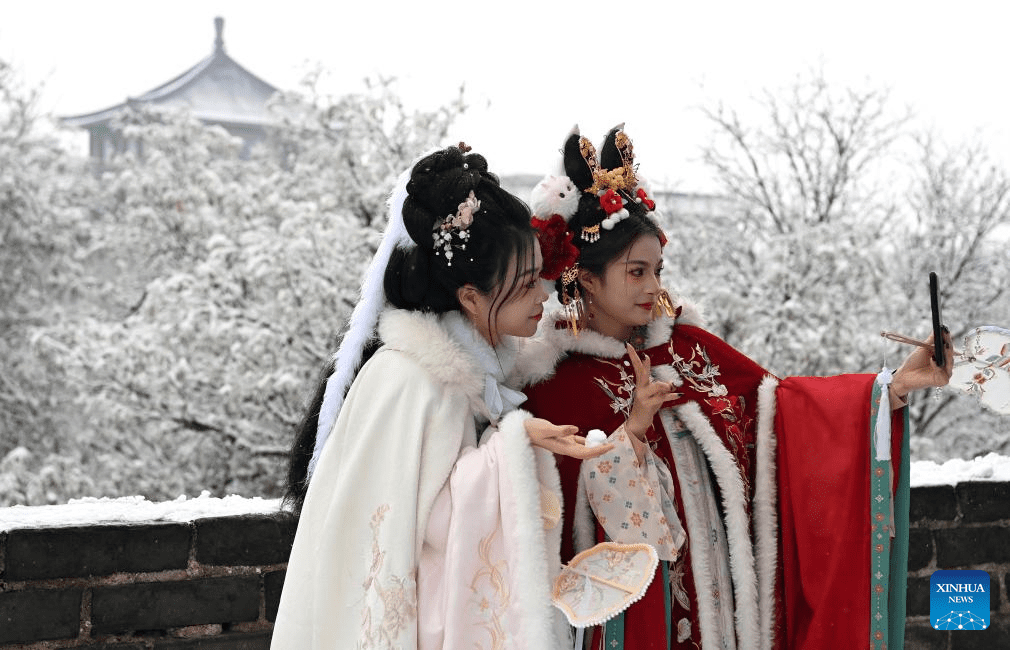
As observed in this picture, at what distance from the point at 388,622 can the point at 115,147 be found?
13719 millimetres

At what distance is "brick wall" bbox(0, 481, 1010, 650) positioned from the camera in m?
2.59

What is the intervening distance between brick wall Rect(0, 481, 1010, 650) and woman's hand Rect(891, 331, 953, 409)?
1.58 metres

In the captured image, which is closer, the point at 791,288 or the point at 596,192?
the point at 596,192

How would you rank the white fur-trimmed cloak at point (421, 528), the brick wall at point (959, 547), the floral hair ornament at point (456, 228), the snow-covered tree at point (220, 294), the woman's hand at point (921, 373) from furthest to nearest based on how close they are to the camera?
the snow-covered tree at point (220, 294), the brick wall at point (959, 547), the woman's hand at point (921, 373), the floral hair ornament at point (456, 228), the white fur-trimmed cloak at point (421, 528)

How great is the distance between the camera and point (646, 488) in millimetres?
2152

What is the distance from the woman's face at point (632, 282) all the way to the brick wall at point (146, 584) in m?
1.09

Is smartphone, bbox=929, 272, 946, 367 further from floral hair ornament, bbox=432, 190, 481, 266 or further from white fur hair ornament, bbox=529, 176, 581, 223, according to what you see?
floral hair ornament, bbox=432, 190, 481, 266

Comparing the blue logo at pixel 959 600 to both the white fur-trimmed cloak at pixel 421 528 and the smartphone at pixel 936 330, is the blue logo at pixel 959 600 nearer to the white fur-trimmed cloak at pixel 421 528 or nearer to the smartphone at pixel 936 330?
the smartphone at pixel 936 330

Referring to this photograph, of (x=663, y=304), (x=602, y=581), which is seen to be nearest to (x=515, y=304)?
(x=663, y=304)

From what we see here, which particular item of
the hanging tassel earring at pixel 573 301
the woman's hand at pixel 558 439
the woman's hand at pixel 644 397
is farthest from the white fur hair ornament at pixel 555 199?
the woman's hand at pixel 558 439

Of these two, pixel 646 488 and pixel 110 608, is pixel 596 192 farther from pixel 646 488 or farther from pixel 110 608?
pixel 110 608

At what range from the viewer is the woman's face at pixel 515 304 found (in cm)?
211

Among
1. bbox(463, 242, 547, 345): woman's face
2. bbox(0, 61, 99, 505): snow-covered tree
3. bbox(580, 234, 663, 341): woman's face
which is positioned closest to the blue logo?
bbox(580, 234, 663, 341): woman's face

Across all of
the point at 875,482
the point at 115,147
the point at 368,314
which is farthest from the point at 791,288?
the point at 115,147
